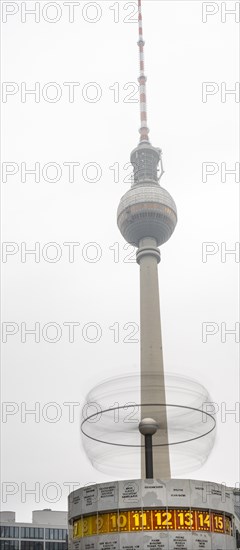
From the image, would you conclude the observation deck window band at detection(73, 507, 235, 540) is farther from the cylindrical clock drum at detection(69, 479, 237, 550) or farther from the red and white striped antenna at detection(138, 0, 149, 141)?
the red and white striped antenna at detection(138, 0, 149, 141)

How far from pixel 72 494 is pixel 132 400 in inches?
418

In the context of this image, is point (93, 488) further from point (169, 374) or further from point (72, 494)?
point (169, 374)

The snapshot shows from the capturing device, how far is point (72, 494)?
47281 millimetres

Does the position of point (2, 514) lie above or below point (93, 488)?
above

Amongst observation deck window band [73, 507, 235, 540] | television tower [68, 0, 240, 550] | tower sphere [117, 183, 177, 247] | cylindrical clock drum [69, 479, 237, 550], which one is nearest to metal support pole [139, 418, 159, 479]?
television tower [68, 0, 240, 550]

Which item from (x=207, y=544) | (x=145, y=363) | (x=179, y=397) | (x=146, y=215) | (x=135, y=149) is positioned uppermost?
(x=135, y=149)

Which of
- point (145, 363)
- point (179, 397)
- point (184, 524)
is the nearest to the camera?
point (184, 524)

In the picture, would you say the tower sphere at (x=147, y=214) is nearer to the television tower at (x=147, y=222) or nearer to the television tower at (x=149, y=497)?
the television tower at (x=147, y=222)

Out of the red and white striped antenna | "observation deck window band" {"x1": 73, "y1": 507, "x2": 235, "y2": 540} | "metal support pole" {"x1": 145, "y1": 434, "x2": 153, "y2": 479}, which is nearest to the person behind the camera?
"observation deck window band" {"x1": 73, "y1": 507, "x2": 235, "y2": 540}

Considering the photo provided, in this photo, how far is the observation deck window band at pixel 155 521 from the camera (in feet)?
139

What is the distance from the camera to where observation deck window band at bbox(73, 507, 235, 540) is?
42.5m

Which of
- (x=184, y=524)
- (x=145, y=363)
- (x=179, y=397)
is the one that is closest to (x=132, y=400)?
(x=179, y=397)

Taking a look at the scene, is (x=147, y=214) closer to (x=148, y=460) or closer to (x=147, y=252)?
(x=147, y=252)

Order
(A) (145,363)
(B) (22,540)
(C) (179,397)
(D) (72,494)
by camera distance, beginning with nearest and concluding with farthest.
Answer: (D) (72,494) → (C) (179,397) → (A) (145,363) → (B) (22,540)
